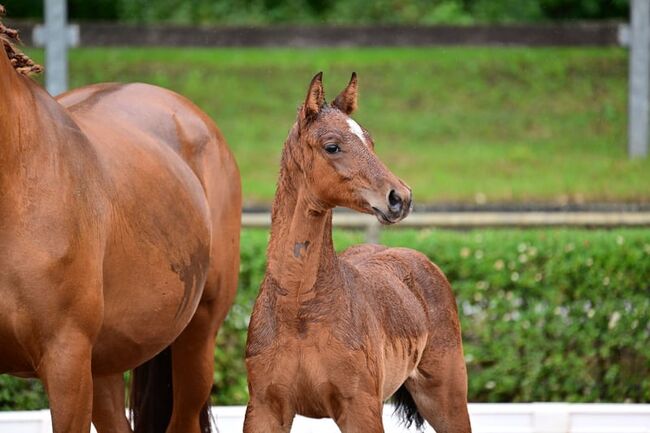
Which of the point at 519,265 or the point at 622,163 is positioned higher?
the point at 519,265

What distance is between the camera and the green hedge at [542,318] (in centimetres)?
741

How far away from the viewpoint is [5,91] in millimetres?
4090

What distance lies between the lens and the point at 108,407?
515 cm

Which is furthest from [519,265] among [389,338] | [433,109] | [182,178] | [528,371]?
[433,109]

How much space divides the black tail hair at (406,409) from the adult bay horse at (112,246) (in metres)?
0.82

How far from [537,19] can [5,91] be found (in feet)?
45.2

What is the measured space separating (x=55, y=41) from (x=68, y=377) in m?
6.79

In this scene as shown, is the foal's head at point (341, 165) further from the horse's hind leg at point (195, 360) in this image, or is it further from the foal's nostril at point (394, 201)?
the horse's hind leg at point (195, 360)

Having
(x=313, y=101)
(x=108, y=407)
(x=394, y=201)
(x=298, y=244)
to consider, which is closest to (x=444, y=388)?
(x=298, y=244)

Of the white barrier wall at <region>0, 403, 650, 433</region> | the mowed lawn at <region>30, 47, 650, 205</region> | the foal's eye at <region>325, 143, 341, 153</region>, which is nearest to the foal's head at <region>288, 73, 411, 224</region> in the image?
the foal's eye at <region>325, 143, 341, 153</region>

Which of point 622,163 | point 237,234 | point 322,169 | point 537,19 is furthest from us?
point 537,19

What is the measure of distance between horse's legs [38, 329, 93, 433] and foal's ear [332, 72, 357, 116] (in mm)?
1025

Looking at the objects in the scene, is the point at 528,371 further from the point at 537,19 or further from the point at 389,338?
the point at 537,19

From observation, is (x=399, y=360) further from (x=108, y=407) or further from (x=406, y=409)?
(x=108, y=407)
